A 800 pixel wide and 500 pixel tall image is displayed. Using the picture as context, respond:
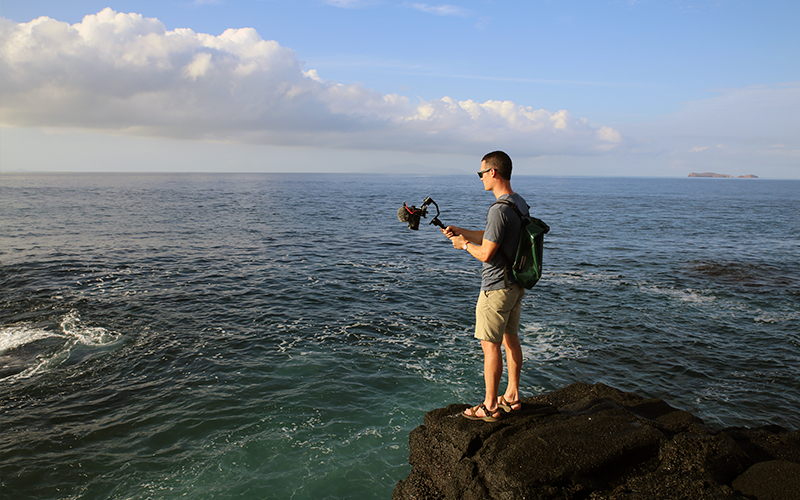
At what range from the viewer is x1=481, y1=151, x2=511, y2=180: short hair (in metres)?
5.39

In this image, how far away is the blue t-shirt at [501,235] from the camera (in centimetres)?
519

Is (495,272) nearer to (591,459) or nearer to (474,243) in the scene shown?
(474,243)

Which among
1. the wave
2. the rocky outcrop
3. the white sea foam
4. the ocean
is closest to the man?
the rocky outcrop

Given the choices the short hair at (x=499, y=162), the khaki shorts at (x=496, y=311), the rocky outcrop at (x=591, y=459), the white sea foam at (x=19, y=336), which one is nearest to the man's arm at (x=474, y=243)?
the khaki shorts at (x=496, y=311)

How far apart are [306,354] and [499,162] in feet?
26.3

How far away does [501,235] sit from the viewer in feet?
17.0

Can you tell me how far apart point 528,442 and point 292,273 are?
16.6 metres

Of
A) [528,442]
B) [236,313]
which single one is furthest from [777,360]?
[236,313]

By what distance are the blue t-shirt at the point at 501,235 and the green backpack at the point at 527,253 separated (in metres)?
0.05

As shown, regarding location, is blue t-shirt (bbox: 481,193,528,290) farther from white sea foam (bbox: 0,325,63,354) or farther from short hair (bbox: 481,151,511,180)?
white sea foam (bbox: 0,325,63,354)

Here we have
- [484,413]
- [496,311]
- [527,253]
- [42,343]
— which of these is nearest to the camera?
[527,253]

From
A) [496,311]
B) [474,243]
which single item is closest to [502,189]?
[474,243]

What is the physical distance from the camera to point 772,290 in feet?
57.4

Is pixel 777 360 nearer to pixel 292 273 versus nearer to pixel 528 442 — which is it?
pixel 528 442
